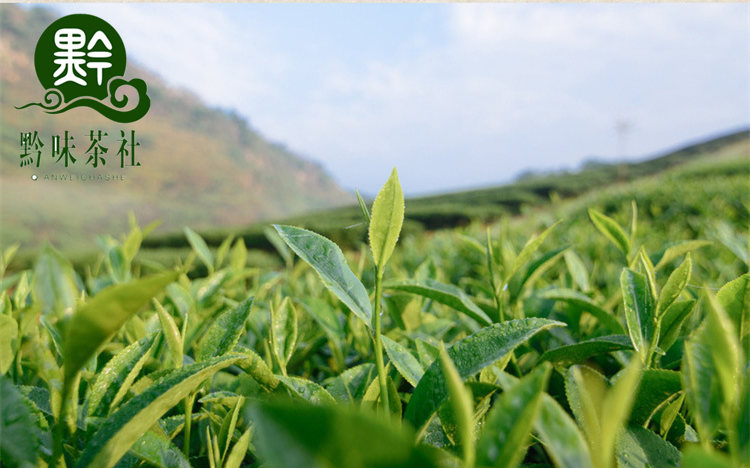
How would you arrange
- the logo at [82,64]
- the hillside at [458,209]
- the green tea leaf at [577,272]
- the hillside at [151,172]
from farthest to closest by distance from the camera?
the hillside at [151,172] → the hillside at [458,209] → the logo at [82,64] → the green tea leaf at [577,272]

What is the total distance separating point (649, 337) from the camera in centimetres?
66

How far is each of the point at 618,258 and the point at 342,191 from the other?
58.3m

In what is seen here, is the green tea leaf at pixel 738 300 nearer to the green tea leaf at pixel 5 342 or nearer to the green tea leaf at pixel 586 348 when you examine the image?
the green tea leaf at pixel 586 348

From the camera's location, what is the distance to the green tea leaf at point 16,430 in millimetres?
Answer: 437

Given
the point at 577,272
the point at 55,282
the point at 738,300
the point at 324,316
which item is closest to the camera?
the point at 55,282

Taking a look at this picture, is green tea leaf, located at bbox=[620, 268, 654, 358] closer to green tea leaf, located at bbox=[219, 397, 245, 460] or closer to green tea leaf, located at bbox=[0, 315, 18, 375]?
green tea leaf, located at bbox=[219, 397, 245, 460]

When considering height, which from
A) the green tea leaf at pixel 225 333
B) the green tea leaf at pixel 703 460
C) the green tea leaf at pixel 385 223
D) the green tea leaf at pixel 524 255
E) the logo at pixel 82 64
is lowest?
the green tea leaf at pixel 225 333

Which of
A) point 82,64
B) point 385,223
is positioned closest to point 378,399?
point 385,223

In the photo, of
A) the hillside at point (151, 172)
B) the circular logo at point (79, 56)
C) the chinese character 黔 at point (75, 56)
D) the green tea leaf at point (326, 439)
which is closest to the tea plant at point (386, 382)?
the green tea leaf at point (326, 439)

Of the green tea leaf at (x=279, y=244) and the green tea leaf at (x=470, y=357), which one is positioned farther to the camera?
the green tea leaf at (x=279, y=244)

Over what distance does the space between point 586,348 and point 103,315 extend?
612 millimetres

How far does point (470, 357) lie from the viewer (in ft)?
1.86

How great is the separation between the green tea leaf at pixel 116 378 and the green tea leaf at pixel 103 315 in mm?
221

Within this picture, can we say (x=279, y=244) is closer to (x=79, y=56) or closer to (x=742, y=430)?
(x=742, y=430)
